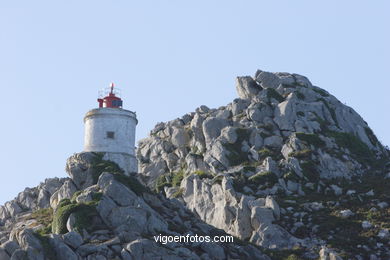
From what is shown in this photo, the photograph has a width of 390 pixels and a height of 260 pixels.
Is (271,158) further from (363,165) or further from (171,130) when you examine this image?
(171,130)

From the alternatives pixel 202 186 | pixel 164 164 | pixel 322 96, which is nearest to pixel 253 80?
pixel 322 96

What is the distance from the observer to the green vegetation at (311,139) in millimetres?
73688

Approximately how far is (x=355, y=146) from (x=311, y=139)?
238 inches

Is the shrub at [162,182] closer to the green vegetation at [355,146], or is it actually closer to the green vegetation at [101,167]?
the green vegetation at [101,167]

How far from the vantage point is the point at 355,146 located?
252ft

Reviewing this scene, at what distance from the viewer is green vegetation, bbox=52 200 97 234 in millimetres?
49109

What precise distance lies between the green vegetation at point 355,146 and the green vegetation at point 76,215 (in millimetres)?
34323

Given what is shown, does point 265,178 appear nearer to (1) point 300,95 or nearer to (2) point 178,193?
(2) point 178,193

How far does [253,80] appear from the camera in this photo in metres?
87.1

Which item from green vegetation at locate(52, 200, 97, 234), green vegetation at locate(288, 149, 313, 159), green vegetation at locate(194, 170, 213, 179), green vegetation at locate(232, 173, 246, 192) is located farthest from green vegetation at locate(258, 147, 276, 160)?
green vegetation at locate(52, 200, 97, 234)

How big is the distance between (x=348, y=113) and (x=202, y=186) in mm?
26159

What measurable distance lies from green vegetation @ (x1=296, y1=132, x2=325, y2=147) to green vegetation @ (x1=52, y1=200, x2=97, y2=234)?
30311 millimetres

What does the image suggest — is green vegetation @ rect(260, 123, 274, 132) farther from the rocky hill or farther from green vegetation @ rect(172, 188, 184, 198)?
green vegetation @ rect(172, 188, 184, 198)

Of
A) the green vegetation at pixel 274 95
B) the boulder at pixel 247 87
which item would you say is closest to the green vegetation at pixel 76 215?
the green vegetation at pixel 274 95
